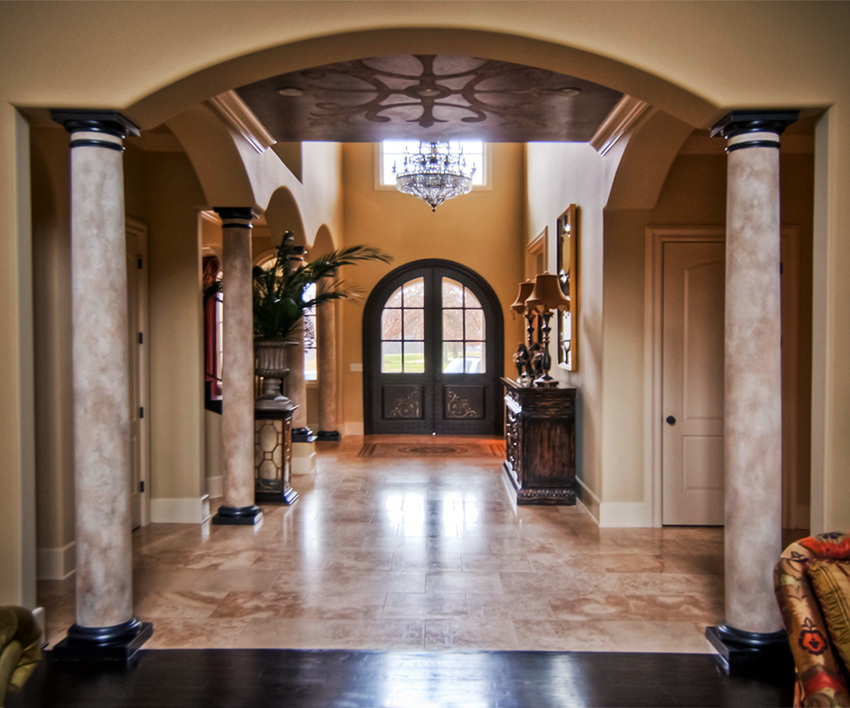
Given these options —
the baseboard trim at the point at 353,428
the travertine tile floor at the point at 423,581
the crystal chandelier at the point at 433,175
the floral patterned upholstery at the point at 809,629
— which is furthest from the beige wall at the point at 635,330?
the baseboard trim at the point at 353,428

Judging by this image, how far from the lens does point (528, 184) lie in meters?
10.3

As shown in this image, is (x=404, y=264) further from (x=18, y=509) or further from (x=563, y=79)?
(x=18, y=509)

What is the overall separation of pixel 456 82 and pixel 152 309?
122 inches

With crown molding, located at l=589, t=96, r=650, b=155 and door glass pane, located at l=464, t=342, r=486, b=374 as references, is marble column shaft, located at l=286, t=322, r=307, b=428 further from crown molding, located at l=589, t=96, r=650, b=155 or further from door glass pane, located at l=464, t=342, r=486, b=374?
crown molding, located at l=589, t=96, r=650, b=155

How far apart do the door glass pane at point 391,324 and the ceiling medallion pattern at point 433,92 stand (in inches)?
229

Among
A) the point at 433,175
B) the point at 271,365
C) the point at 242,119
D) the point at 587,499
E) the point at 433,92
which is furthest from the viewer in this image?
the point at 433,175

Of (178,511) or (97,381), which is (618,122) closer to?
(97,381)

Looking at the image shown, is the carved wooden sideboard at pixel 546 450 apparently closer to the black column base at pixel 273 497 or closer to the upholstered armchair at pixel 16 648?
the black column base at pixel 273 497

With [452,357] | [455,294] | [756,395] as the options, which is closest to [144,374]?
[756,395]

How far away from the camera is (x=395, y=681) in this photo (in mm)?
3041

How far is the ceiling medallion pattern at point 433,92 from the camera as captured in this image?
13.3 ft

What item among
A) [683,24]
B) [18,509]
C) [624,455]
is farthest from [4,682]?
[624,455]

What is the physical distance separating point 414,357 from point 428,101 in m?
6.53

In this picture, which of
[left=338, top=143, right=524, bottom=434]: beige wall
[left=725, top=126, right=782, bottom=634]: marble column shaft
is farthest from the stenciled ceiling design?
[left=338, top=143, right=524, bottom=434]: beige wall
